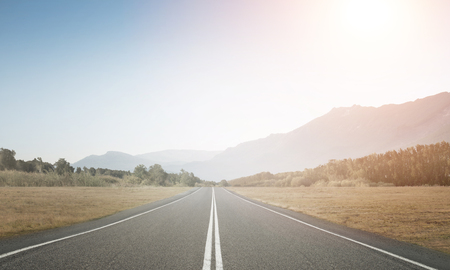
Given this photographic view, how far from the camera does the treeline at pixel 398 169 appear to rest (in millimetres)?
33906

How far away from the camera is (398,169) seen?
38.1 m

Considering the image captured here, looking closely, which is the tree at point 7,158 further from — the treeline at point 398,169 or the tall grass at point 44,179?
the treeline at point 398,169

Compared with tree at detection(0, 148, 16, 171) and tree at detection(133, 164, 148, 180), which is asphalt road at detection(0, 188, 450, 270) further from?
tree at detection(133, 164, 148, 180)

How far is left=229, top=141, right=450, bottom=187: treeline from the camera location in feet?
111

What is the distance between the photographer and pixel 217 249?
5.84m

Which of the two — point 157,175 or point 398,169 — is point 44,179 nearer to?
point 157,175

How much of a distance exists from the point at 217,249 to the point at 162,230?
127 inches

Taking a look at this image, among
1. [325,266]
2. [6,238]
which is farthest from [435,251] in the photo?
[6,238]

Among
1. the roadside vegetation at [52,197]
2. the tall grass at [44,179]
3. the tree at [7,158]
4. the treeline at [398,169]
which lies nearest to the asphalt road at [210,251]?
the roadside vegetation at [52,197]

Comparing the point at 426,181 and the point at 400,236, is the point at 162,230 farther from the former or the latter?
the point at 426,181

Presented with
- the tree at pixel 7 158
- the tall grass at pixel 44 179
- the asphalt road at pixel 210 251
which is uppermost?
the tree at pixel 7 158

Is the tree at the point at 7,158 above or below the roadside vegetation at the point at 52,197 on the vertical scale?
above

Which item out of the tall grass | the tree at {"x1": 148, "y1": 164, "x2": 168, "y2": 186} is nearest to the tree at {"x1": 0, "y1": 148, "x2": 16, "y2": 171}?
the tall grass

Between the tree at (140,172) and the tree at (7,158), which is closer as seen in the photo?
the tree at (7,158)
